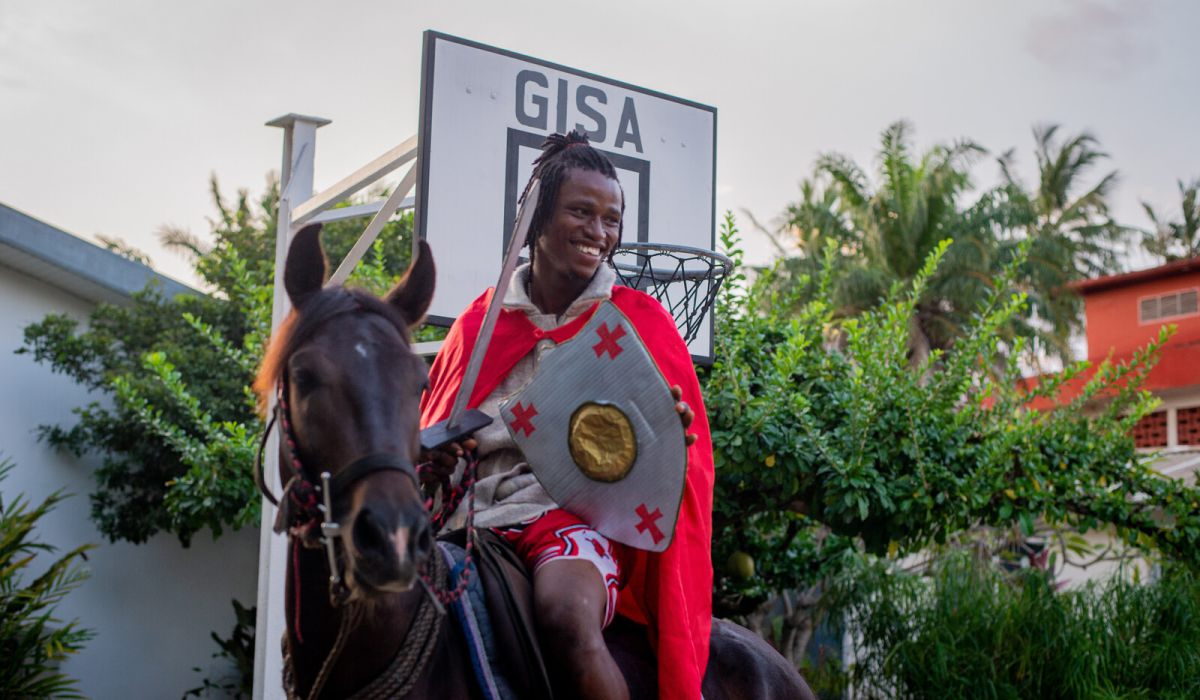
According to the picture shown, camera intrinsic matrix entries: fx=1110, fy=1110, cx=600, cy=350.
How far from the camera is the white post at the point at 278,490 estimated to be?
20.2 ft

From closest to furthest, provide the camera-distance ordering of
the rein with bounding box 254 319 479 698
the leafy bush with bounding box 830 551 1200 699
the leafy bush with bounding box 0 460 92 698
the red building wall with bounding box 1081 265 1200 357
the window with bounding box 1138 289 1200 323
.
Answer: the rein with bounding box 254 319 479 698, the leafy bush with bounding box 830 551 1200 699, the leafy bush with bounding box 0 460 92 698, the red building wall with bounding box 1081 265 1200 357, the window with bounding box 1138 289 1200 323

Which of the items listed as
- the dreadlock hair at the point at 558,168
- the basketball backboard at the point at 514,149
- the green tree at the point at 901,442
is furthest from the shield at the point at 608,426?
the green tree at the point at 901,442

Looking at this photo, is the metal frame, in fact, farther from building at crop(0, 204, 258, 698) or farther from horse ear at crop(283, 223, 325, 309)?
building at crop(0, 204, 258, 698)

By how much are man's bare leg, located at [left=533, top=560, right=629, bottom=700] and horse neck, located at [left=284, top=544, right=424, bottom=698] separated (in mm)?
408

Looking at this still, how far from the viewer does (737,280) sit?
7852 mm

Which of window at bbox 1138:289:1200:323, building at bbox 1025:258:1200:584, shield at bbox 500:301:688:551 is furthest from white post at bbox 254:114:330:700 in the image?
window at bbox 1138:289:1200:323

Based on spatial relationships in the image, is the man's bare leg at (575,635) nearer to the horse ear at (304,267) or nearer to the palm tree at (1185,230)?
the horse ear at (304,267)

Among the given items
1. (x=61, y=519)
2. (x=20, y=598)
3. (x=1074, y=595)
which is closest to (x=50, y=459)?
(x=61, y=519)

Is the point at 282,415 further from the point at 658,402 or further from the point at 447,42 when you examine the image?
the point at 447,42

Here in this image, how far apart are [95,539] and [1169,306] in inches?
907

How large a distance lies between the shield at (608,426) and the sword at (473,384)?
14 cm

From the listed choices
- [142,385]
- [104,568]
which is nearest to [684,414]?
[142,385]

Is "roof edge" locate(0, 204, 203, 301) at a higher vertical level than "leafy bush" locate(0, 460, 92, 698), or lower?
higher

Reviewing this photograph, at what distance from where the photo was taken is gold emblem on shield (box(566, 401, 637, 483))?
2877 millimetres
